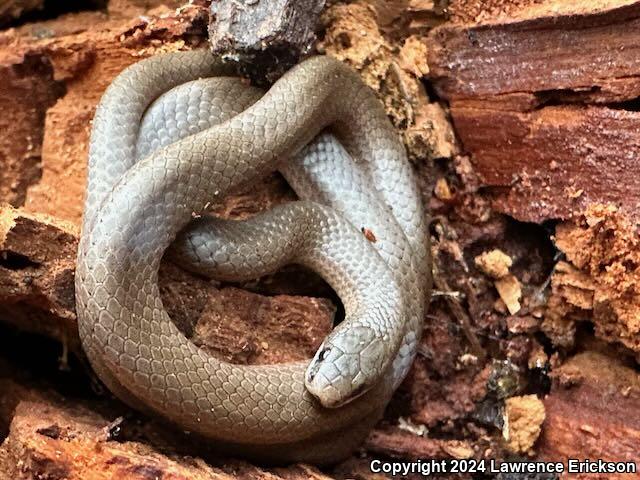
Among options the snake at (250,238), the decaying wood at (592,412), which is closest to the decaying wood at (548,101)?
the snake at (250,238)

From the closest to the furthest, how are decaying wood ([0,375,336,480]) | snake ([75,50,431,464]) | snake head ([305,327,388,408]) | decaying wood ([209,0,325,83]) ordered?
decaying wood ([0,375,336,480]) < snake ([75,50,431,464]) < snake head ([305,327,388,408]) < decaying wood ([209,0,325,83])

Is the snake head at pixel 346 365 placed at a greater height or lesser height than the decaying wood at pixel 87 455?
greater

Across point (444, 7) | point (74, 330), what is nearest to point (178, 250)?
point (74, 330)

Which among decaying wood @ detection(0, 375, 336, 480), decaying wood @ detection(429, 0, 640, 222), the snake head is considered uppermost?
decaying wood @ detection(429, 0, 640, 222)

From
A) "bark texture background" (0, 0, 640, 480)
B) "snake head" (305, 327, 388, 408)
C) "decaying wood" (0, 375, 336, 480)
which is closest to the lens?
"decaying wood" (0, 375, 336, 480)

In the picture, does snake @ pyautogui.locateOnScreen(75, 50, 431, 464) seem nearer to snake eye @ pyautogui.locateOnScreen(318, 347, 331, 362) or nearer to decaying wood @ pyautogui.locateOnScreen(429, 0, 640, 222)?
snake eye @ pyautogui.locateOnScreen(318, 347, 331, 362)

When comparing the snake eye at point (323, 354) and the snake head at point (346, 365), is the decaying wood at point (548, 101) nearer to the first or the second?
the snake head at point (346, 365)

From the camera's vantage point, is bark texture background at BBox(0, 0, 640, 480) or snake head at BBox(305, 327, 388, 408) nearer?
snake head at BBox(305, 327, 388, 408)

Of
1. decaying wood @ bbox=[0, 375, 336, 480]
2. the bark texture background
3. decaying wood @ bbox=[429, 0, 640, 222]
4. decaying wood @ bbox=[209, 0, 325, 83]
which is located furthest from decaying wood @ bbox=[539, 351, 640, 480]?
decaying wood @ bbox=[209, 0, 325, 83]
